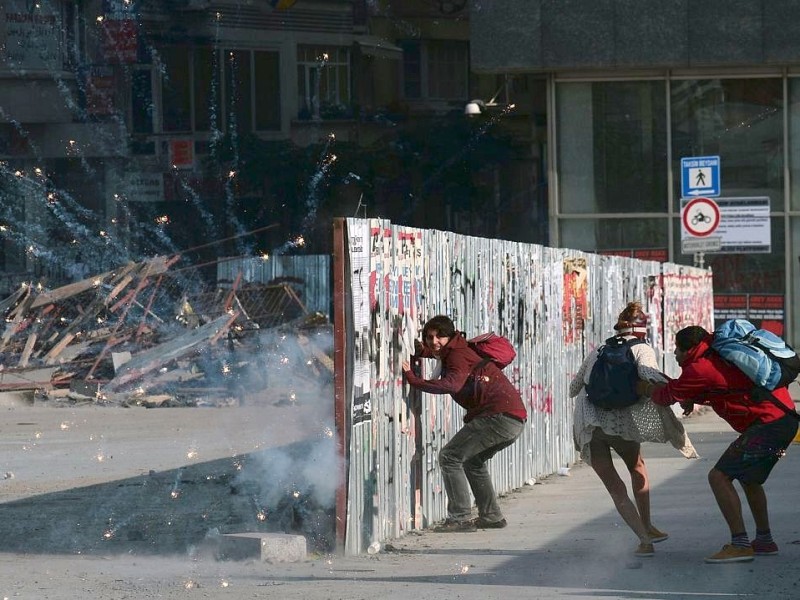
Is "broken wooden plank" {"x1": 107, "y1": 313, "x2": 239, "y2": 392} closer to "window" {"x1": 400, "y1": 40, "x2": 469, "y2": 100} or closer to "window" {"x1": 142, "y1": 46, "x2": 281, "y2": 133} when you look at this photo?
"window" {"x1": 142, "y1": 46, "x2": 281, "y2": 133}

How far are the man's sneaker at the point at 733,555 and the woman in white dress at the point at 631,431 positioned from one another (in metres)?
0.44

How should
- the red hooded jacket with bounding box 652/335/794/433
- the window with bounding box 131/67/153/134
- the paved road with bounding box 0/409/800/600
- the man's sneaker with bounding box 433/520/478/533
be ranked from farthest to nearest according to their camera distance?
the window with bounding box 131/67/153/134
the man's sneaker with bounding box 433/520/478/533
the red hooded jacket with bounding box 652/335/794/433
the paved road with bounding box 0/409/800/600

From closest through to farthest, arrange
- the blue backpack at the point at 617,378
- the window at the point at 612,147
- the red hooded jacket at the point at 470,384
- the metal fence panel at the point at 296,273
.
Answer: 1. the blue backpack at the point at 617,378
2. the red hooded jacket at the point at 470,384
3. the window at the point at 612,147
4. the metal fence panel at the point at 296,273

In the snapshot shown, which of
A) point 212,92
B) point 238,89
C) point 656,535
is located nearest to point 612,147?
point 238,89

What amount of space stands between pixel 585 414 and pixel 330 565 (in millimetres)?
1718

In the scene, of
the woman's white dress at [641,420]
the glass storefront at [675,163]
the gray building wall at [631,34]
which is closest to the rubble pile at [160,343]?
the gray building wall at [631,34]

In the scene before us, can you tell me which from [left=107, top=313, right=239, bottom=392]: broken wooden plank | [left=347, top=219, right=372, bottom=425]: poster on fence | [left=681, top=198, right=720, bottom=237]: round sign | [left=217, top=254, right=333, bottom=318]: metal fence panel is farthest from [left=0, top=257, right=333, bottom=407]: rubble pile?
[left=347, top=219, right=372, bottom=425]: poster on fence

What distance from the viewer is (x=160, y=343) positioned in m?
26.3

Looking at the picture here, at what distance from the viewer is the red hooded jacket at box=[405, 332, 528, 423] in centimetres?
962

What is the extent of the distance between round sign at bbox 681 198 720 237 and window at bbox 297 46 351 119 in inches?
1019

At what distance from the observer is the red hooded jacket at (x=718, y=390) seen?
838 centimetres

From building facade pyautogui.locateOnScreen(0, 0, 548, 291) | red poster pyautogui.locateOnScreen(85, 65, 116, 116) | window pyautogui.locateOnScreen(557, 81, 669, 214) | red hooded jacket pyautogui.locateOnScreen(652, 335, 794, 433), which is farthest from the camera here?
red poster pyautogui.locateOnScreen(85, 65, 116, 116)

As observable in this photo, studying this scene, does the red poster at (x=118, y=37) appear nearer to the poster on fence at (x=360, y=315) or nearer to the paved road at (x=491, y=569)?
the paved road at (x=491, y=569)

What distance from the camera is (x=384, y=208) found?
46.2 m
